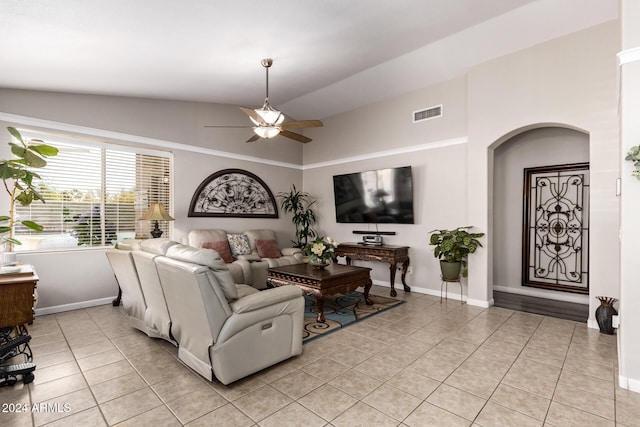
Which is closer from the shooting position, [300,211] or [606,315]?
[606,315]

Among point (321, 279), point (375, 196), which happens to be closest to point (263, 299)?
point (321, 279)

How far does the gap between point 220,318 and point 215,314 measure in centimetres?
6

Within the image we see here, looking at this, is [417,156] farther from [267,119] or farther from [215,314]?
[215,314]

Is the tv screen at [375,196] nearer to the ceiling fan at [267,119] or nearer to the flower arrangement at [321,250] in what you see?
the flower arrangement at [321,250]

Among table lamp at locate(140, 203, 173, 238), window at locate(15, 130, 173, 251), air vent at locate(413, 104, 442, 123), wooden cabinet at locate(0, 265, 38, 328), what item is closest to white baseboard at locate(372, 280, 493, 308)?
air vent at locate(413, 104, 442, 123)

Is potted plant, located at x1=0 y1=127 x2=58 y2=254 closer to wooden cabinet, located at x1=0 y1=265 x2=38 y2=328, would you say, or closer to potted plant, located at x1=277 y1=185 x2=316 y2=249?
wooden cabinet, located at x1=0 y1=265 x2=38 y2=328

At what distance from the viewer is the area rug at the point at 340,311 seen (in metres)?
3.60

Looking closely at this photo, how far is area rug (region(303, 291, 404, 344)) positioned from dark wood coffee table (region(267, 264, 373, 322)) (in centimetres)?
14

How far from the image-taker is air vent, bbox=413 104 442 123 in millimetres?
5258

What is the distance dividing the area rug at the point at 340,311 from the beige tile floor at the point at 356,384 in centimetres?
20

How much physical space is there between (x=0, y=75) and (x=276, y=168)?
171 inches

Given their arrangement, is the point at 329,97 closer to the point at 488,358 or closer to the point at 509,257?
the point at 509,257

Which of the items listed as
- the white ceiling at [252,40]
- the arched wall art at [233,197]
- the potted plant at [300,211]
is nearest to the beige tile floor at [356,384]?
the arched wall art at [233,197]

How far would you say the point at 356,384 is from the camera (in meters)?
2.45
